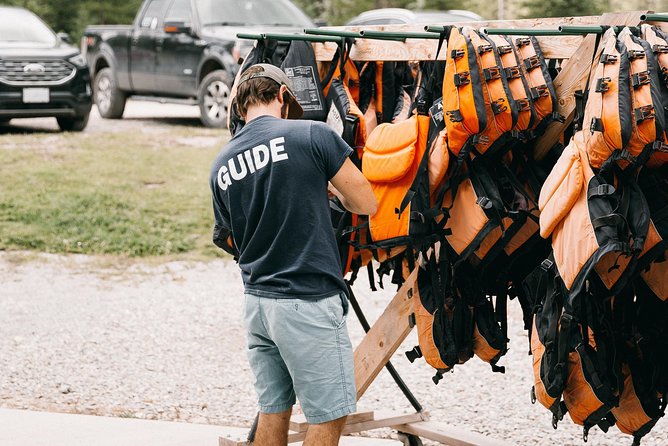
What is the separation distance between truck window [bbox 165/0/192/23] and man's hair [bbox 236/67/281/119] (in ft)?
37.9

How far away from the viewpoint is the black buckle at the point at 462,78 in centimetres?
386

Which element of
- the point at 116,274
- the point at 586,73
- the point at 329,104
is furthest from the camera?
the point at 116,274

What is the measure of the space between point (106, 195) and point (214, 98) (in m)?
3.83

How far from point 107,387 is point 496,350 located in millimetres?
2900

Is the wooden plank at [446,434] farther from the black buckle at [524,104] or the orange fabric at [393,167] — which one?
the black buckle at [524,104]

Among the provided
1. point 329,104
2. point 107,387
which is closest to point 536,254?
point 329,104

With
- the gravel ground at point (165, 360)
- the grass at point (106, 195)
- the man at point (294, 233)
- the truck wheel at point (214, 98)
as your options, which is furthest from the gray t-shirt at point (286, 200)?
the truck wheel at point (214, 98)

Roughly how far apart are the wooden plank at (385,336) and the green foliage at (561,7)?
24.1 m

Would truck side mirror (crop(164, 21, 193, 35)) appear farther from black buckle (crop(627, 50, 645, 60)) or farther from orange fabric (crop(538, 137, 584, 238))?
black buckle (crop(627, 50, 645, 60))

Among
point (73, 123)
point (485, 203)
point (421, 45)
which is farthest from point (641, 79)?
point (73, 123)

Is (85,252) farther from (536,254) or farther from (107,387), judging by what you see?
(536,254)

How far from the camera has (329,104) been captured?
4762 millimetres

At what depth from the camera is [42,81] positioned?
1388cm

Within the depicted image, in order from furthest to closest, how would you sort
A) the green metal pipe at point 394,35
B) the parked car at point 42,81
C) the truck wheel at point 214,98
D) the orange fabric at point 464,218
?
the truck wheel at point 214,98
the parked car at point 42,81
the green metal pipe at point 394,35
the orange fabric at point 464,218
